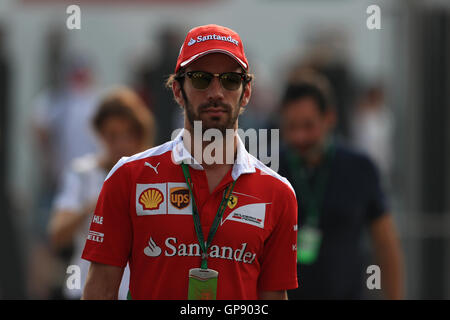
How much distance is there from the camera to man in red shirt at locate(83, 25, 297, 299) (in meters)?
3.43

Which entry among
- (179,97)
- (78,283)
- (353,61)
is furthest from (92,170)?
(353,61)

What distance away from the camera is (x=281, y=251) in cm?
360

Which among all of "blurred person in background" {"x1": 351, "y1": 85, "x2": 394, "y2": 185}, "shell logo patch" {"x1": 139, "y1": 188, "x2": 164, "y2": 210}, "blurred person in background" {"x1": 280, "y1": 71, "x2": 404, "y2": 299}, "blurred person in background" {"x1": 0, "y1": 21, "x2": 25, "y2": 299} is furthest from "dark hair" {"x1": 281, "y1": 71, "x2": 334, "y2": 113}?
"blurred person in background" {"x1": 351, "y1": 85, "x2": 394, "y2": 185}

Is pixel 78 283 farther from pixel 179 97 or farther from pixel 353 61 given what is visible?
pixel 353 61

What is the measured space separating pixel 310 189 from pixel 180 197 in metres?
2.09

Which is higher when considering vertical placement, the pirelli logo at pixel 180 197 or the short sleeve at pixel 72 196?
A: the pirelli logo at pixel 180 197

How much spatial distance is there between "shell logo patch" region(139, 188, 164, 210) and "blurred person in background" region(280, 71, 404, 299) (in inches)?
78.4

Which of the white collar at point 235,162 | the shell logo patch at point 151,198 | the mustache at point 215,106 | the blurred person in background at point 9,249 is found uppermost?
the mustache at point 215,106

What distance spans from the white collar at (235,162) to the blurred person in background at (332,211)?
70.5 inches

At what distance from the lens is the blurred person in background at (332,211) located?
5434mm

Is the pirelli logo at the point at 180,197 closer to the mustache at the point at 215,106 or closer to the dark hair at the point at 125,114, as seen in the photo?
the mustache at the point at 215,106

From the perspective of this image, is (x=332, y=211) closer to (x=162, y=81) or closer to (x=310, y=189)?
(x=310, y=189)

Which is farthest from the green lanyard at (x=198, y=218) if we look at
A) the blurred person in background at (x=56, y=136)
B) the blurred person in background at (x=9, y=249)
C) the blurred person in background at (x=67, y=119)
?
the blurred person in background at (x=67, y=119)

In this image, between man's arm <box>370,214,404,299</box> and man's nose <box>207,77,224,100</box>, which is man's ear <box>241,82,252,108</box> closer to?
man's nose <box>207,77,224,100</box>
